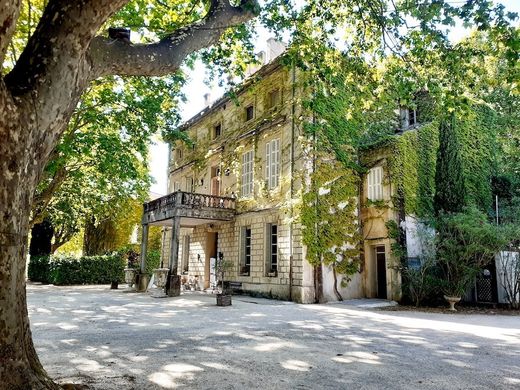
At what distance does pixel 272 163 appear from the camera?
14555 mm

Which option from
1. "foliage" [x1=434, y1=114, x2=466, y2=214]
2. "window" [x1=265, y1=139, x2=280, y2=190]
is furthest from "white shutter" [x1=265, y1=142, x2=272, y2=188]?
"foliage" [x1=434, y1=114, x2=466, y2=214]

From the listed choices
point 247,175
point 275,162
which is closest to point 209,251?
point 247,175

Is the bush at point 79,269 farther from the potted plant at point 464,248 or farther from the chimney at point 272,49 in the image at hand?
the potted plant at point 464,248

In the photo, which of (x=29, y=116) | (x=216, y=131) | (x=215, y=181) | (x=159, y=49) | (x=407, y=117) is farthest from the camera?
(x=216, y=131)

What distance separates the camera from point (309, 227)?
12531mm

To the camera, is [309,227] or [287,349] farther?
[309,227]

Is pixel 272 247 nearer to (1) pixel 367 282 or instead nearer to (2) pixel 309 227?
(2) pixel 309 227

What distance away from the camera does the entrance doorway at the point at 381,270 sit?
1362cm

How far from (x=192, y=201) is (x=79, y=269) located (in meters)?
11.7

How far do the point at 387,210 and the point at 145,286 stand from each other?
34.9 feet

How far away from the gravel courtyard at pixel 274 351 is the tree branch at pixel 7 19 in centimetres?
294

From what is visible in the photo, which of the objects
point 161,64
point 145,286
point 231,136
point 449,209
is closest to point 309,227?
point 449,209

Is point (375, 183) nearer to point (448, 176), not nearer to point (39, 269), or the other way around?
point (448, 176)

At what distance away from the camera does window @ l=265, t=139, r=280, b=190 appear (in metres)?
14.3
